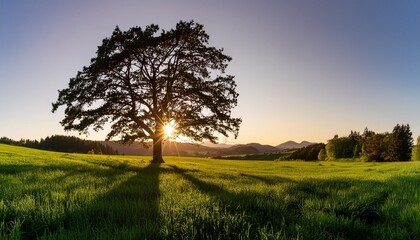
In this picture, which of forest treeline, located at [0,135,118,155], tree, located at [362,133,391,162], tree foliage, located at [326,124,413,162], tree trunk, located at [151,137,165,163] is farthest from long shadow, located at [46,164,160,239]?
forest treeline, located at [0,135,118,155]

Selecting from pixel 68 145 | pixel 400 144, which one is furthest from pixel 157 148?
pixel 68 145

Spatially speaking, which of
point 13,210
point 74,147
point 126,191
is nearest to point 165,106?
point 126,191

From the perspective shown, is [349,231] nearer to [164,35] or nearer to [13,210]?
[13,210]

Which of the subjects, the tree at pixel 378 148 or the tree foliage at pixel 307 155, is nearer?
the tree at pixel 378 148

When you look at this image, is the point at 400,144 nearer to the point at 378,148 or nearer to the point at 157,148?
the point at 378,148

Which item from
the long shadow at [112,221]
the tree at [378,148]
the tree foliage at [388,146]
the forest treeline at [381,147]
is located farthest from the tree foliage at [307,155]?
the long shadow at [112,221]

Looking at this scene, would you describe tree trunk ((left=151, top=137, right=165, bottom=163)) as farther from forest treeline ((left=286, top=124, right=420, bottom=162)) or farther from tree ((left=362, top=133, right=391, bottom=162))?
tree ((left=362, top=133, right=391, bottom=162))

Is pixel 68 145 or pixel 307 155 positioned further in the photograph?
pixel 68 145

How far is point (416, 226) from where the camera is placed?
4.50m

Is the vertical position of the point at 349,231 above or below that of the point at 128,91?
below

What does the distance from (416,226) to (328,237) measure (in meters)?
1.68

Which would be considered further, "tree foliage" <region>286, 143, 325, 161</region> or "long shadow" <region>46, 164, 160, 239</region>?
"tree foliage" <region>286, 143, 325, 161</region>

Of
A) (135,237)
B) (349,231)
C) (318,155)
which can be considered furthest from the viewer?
(318,155)

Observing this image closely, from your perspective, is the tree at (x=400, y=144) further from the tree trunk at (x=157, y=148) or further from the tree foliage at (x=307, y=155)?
the tree trunk at (x=157, y=148)
